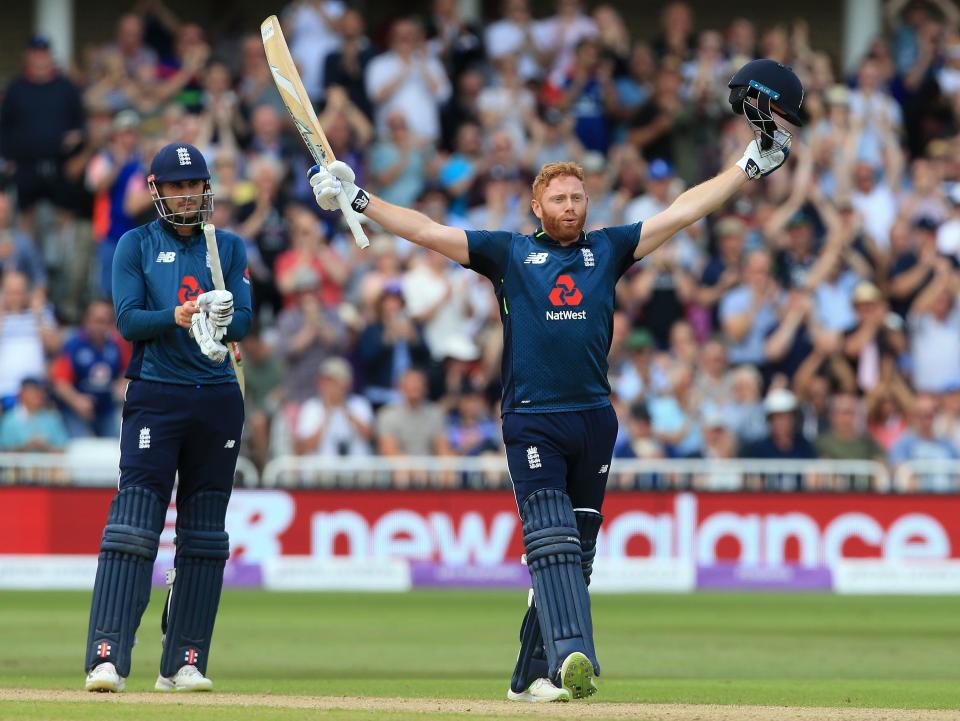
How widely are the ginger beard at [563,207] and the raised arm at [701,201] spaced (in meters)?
0.31

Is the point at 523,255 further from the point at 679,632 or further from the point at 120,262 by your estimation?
the point at 679,632

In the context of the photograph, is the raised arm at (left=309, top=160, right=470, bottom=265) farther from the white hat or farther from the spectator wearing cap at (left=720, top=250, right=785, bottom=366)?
the spectator wearing cap at (left=720, top=250, right=785, bottom=366)

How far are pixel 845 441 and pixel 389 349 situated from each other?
14.0 ft

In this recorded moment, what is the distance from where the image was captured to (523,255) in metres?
8.03

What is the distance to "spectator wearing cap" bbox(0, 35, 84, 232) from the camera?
712 inches

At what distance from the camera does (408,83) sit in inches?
758

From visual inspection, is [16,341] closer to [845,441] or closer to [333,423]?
[333,423]

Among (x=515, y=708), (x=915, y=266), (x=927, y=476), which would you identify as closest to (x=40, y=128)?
(x=915, y=266)

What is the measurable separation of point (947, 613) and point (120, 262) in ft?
27.7

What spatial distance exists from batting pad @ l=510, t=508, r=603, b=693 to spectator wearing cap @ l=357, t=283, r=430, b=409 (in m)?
9.09

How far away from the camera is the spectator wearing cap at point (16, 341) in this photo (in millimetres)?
16719

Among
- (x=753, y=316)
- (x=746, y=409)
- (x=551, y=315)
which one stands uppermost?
(x=753, y=316)

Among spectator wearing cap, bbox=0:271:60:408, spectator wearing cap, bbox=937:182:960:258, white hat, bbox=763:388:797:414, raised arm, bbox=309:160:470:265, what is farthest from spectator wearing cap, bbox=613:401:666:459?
raised arm, bbox=309:160:470:265

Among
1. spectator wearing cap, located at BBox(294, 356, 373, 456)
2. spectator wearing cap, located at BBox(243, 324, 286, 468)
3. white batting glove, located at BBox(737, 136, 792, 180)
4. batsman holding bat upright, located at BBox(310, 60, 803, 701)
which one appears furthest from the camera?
spectator wearing cap, located at BBox(243, 324, 286, 468)
